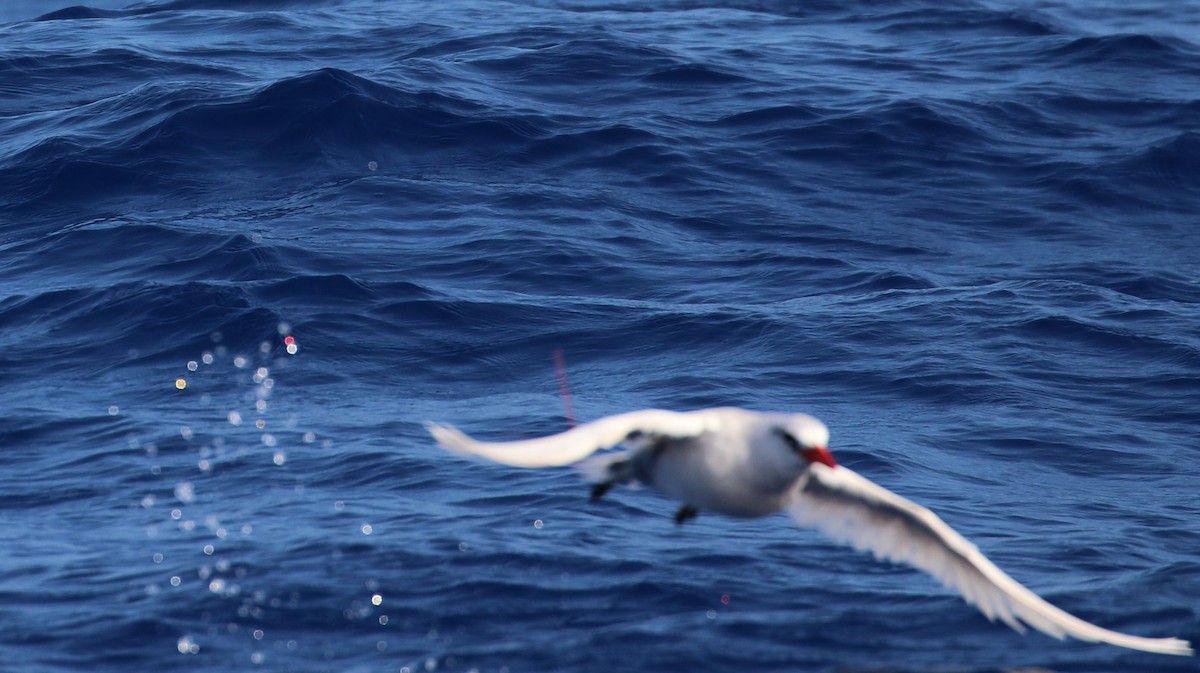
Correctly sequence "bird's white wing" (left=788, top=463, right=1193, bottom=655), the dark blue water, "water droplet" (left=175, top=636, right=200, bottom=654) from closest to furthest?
"bird's white wing" (left=788, top=463, right=1193, bottom=655) < "water droplet" (left=175, top=636, right=200, bottom=654) < the dark blue water

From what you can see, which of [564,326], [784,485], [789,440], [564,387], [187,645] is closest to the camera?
[789,440]

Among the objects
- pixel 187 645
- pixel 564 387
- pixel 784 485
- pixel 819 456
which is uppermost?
pixel 819 456

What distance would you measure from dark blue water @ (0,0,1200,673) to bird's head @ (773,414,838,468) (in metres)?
2.07

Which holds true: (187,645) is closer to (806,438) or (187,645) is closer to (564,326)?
(806,438)

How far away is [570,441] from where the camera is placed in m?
7.04

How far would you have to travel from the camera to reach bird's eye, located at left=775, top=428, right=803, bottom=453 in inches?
327

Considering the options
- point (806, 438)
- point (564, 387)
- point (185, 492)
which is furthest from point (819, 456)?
point (185, 492)

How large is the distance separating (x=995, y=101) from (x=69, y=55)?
14.0 m

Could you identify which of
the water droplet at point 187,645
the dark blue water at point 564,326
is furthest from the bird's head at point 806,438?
the water droplet at point 187,645

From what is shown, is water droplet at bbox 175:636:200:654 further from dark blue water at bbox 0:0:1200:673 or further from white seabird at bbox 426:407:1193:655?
white seabird at bbox 426:407:1193:655

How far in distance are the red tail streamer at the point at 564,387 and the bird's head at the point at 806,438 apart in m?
4.41

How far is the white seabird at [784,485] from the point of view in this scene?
823 centimetres

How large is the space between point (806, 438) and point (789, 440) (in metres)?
0.18

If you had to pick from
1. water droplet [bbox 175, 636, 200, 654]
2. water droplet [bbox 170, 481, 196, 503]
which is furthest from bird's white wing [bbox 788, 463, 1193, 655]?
water droplet [bbox 170, 481, 196, 503]
